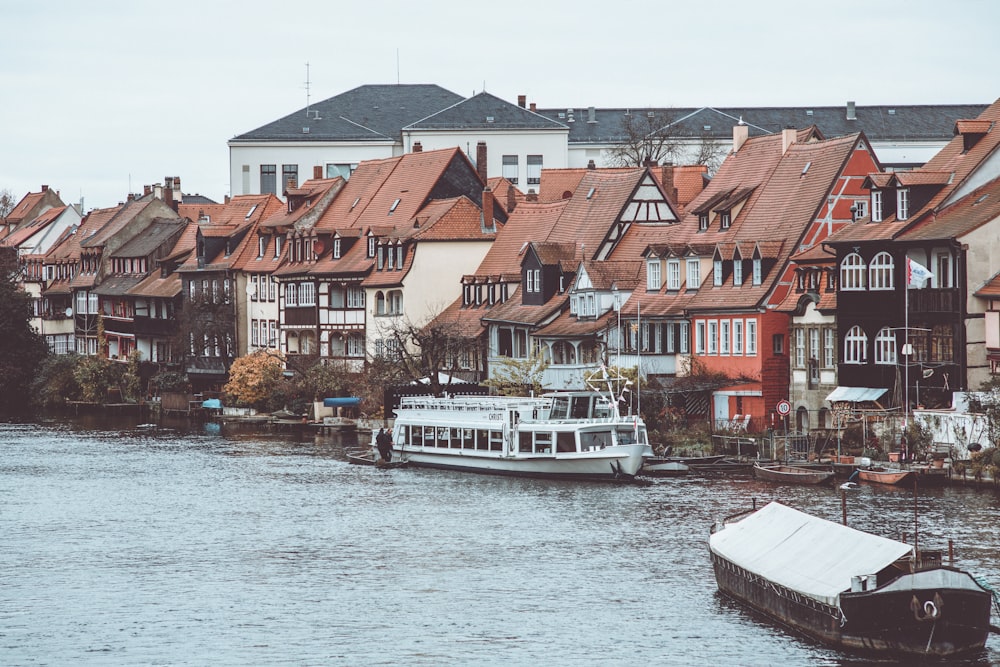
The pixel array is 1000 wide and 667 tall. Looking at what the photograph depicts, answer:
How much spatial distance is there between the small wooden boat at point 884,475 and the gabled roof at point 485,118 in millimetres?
73553

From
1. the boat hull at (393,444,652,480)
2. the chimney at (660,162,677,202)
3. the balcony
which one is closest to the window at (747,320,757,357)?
the balcony

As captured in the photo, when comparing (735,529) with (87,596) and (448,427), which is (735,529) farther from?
(448,427)

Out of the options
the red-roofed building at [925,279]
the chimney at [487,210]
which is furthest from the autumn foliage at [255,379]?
the red-roofed building at [925,279]

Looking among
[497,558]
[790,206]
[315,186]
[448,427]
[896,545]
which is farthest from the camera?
[315,186]

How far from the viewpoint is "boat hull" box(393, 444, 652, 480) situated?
60.3m

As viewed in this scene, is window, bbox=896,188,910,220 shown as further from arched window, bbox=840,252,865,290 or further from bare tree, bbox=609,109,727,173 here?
bare tree, bbox=609,109,727,173

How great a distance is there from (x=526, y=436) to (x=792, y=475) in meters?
10.2

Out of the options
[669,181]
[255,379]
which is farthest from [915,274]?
[255,379]

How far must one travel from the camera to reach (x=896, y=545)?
33500 mm

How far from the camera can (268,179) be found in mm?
131625

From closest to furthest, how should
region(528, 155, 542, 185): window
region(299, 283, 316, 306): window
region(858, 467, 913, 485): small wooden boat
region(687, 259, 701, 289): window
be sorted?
region(858, 467, 913, 485): small wooden boat < region(687, 259, 701, 289): window < region(299, 283, 316, 306): window < region(528, 155, 542, 185): window

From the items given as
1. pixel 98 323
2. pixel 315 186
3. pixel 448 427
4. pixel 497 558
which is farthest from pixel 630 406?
pixel 98 323

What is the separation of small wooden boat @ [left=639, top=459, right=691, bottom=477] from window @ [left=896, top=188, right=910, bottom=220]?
12.2 metres

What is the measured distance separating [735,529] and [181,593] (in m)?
12.4
